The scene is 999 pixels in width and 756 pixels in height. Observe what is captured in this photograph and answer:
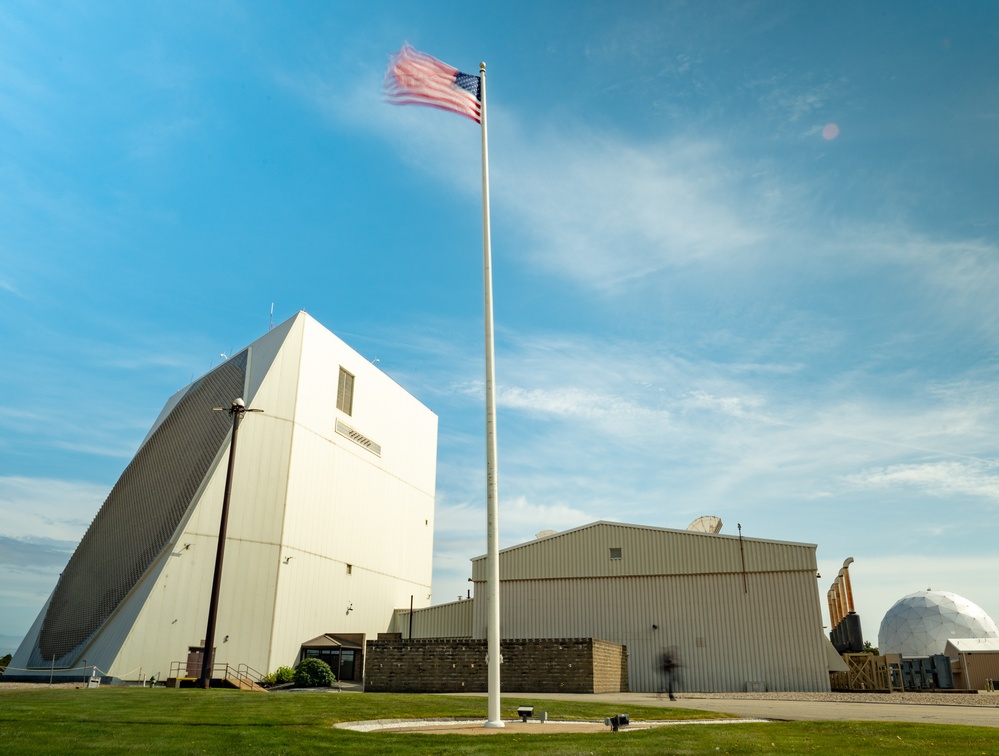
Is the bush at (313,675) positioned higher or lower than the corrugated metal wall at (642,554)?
lower

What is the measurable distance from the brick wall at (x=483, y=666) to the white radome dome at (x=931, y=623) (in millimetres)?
42400

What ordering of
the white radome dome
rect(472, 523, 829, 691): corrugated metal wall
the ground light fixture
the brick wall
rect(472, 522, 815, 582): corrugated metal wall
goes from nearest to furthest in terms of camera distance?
the ground light fixture < the brick wall < rect(472, 523, 829, 691): corrugated metal wall < rect(472, 522, 815, 582): corrugated metal wall < the white radome dome

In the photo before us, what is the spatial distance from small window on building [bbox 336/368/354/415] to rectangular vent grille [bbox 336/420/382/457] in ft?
3.18

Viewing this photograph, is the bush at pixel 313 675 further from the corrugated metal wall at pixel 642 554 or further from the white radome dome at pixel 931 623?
the white radome dome at pixel 931 623

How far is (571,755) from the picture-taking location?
9.41 m

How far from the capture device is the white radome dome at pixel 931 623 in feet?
201

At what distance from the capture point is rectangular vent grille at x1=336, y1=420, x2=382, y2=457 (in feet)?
144

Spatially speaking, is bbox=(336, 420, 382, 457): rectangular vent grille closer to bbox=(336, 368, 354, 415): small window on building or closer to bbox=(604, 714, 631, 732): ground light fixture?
bbox=(336, 368, 354, 415): small window on building

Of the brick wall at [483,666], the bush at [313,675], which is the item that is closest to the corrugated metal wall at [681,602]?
the brick wall at [483,666]

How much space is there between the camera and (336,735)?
38.1 feet

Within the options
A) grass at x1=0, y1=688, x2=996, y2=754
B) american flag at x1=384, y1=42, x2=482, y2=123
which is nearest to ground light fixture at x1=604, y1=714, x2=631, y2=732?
grass at x1=0, y1=688, x2=996, y2=754

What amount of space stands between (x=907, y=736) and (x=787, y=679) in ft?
79.9

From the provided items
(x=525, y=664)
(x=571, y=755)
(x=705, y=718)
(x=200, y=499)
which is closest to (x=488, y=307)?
(x=571, y=755)

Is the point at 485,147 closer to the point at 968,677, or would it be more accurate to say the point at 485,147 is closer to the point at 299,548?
the point at 299,548
